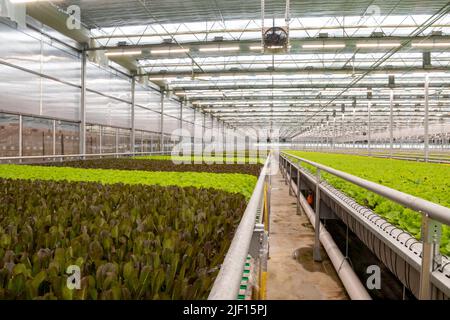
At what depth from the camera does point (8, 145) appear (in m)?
11.3

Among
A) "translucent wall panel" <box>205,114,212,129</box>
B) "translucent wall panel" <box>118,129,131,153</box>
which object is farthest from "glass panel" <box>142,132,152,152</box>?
"translucent wall panel" <box>205,114,212,129</box>

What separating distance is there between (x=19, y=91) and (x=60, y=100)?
2.38 meters

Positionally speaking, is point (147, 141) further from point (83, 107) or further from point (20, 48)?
point (20, 48)

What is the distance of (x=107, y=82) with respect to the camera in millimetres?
17938

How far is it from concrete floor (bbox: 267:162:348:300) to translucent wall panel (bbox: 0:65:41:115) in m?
9.39

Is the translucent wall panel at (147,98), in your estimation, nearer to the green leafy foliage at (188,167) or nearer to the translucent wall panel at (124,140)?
the translucent wall panel at (124,140)

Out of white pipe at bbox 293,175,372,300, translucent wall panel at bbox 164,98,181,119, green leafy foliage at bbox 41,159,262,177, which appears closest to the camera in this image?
white pipe at bbox 293,175,372,300

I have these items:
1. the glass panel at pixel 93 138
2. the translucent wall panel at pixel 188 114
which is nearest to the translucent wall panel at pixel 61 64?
the glass panel at pixel 93 138

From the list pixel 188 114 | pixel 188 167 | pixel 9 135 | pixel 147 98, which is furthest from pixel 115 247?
pixel 188 114

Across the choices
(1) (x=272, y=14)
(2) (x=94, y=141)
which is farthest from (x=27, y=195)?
(2) (x=94, y=141)

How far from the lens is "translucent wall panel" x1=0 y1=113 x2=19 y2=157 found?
36.0ft

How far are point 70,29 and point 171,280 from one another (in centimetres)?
1340

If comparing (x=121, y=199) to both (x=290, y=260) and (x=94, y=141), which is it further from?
(x=94, y=141)

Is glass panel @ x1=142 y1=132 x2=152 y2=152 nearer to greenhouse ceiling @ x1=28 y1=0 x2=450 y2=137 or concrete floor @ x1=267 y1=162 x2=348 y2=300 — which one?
greenhouse ceiling @ x1=28 y1=0 x2=450 y2=137
